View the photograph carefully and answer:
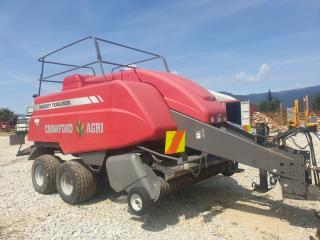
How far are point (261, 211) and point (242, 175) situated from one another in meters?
2.82

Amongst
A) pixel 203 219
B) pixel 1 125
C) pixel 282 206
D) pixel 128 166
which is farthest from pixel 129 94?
pixel 1 125

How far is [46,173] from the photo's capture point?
281 inches

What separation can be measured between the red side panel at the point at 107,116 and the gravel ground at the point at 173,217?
995 millimetres

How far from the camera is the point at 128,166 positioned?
5355mm

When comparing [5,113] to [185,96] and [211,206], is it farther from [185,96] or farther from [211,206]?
[185,96]

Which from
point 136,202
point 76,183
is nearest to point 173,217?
point 136,202

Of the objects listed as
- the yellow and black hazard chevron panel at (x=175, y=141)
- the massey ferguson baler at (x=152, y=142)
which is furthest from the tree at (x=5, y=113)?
the yellow and black hazard chevron panel at (x=175, y=141)

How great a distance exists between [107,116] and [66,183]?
1.63 meters

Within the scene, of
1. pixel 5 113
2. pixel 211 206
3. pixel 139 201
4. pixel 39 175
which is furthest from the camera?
pixel 5 113

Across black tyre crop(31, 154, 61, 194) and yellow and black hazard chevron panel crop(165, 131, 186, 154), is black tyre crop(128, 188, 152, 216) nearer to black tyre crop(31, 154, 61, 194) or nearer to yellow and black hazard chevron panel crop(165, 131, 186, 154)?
yellow and black hazard chevron panel crop(165, 131, 186, 154)

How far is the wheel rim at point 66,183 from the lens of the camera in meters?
6.46

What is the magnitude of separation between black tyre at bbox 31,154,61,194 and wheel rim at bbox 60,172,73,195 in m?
0.57

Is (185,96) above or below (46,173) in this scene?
above

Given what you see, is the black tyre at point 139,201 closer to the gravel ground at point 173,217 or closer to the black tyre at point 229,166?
the gravel ground at point 173,217
